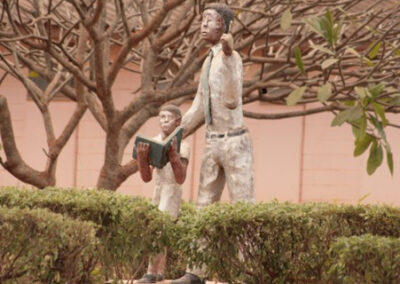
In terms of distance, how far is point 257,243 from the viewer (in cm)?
941

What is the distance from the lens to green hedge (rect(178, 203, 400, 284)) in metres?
9.25

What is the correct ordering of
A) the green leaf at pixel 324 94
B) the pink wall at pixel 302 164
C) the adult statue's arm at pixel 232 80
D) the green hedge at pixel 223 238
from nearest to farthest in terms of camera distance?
the green leaf at pixel 324 94
the green hedge at pixel 223 238
the adult statue's arm at pixel 232 80
the pink wall at pixel 302 164

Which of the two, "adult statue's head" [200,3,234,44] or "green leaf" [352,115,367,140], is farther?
"adult statue's head" [200,3,234,44]

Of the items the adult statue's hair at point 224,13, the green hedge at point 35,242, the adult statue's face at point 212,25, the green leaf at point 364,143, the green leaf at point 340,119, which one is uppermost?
the adult statue's hair at point 224,13

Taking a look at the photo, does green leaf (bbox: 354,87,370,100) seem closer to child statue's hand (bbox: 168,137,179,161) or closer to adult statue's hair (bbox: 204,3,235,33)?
adult statue's hair (bbox: 204,3,235,33)

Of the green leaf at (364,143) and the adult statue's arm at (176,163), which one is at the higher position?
the green leaf at (364,143)

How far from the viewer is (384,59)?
A: 12.7m

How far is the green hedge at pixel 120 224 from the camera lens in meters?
9.43

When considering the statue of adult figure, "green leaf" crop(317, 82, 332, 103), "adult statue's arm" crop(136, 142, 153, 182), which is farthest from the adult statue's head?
"adult statue's arm" crop(136, 142, 153, 182)

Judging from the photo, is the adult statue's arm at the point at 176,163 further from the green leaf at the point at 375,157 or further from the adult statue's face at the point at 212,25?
the green leaf at the point at 375,157

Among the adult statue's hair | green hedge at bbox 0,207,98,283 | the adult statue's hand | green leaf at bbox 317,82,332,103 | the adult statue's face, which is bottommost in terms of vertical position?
green hedge at bbox 0,207,98,283

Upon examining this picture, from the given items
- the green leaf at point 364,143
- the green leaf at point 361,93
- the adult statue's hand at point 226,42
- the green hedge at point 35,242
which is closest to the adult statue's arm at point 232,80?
the adult statue's hand at point 226,42

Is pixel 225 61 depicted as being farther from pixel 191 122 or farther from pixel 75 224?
pixel 75 224

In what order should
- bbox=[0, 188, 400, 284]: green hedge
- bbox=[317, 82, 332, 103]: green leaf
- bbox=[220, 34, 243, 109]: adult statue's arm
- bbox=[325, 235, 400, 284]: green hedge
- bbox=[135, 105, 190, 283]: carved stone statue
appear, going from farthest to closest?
bbox=[220, 34, 243, 109]: adult statue's arm → bbox=[135, 105, 190, 283]: carved stone statue → bbox=[0, 188, 400, 284]: green hedge → bbox=[317, 82, 332, 103]: green leaf → bbox=[325, 235, 400, 284]: green hedge
